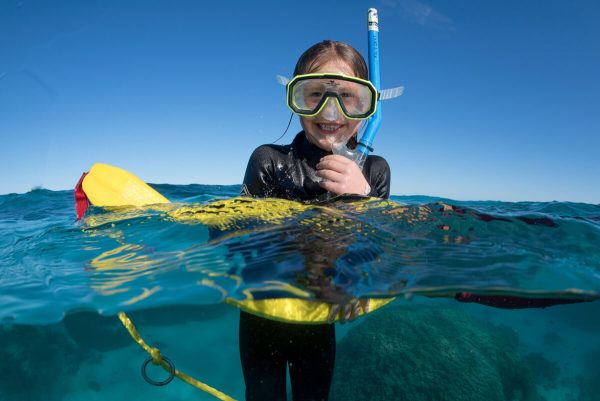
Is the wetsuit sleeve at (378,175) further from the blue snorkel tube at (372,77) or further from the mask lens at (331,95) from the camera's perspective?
the mask lens at (331,95)

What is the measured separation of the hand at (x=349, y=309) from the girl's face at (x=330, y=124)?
171 centimetres

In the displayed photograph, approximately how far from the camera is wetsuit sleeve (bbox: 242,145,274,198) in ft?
12.4

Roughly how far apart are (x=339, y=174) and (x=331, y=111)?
647 mm

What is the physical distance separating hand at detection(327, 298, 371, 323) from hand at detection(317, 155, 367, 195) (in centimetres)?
107

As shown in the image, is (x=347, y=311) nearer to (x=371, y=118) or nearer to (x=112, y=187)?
(x=371, y=118)

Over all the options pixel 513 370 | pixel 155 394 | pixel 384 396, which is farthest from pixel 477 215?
pixel 155 394

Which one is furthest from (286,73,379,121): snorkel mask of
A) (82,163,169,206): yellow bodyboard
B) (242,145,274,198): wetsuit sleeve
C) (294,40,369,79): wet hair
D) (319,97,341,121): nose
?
(82,163,169,206): yellow bodyboard

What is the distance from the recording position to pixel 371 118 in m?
4.12

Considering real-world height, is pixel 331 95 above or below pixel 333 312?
above

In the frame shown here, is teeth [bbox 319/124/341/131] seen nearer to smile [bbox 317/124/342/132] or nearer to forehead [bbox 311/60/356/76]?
smile [bbox 317/124/342/132]

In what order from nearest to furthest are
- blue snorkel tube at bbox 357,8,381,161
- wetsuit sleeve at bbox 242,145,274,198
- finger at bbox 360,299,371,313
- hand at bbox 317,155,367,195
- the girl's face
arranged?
finger at bbox 360,299,371,313 < hand at bbox 317,155,367,195 < the girl's face < wetsuit sleeve at bbox 242,145,274,198 < blue snorkel tube at bbox 357,8,381,161

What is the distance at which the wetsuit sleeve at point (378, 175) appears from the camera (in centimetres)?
407

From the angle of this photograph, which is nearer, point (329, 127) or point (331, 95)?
point (331, 95)

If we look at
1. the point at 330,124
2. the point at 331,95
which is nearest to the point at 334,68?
the point at 331,95
